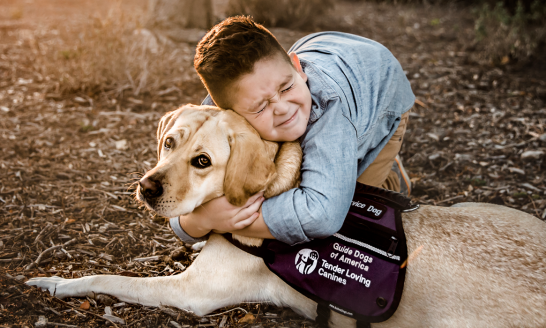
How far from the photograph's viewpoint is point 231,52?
2.43 meters

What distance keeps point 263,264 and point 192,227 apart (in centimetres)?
53

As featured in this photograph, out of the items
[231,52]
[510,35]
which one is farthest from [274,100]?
[510,35]

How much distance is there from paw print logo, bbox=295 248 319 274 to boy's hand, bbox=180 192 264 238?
0.37 meters

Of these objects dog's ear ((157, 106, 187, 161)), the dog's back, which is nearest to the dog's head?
dog's ear ((157, 106, 187, 161))

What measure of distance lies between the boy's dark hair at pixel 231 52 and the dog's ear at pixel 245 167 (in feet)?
0.99

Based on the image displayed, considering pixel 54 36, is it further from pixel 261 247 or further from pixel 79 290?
pixel 261 247

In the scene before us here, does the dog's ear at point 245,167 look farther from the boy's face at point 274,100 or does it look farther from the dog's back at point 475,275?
the dog's back at point 475,275

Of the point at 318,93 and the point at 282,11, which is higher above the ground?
the point at 318,93

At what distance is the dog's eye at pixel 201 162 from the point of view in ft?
7.97

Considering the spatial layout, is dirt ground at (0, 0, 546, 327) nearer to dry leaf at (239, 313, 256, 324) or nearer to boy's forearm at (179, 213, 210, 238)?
dry leaf at (239, 313, 256, 324)

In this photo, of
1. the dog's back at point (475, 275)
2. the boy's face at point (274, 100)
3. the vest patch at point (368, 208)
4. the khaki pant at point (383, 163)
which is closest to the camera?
the dog's back at point (475, 275)

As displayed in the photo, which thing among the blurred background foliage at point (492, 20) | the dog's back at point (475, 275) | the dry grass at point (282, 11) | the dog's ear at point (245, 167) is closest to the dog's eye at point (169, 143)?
the dog's ear at point (245, 167)

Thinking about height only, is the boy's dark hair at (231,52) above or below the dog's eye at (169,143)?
above

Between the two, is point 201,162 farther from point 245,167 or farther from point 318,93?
point 318,93
